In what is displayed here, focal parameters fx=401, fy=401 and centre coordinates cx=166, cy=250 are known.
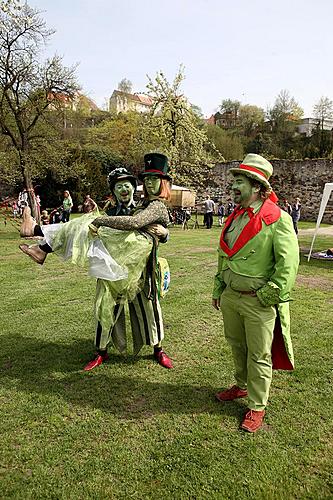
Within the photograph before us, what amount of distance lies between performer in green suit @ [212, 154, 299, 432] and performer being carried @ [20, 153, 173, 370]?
81cm

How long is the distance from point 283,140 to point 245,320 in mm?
41066

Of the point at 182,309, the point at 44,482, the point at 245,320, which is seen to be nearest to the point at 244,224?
the point at 245,320

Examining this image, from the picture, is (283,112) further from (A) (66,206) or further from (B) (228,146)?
(A) (66,206)

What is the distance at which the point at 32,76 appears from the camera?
1461 cm

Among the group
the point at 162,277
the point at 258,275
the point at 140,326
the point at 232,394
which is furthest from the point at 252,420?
the point at 162,277

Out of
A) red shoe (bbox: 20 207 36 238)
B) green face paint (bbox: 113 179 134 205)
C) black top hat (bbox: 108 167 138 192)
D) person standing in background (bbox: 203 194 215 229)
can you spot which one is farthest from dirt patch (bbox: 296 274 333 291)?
person standing in background (bbox: 203 194 215 229)

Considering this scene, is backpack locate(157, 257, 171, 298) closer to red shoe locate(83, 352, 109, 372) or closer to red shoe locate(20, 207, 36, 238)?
red shoe locate(83, 352, 109, 372)

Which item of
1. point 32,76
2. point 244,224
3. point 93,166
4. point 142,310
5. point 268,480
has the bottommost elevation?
point 268,480

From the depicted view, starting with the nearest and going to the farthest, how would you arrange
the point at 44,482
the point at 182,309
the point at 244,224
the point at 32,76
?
the point at 44,482, the point at 244,224, the point at 182,309, the point at 32,76

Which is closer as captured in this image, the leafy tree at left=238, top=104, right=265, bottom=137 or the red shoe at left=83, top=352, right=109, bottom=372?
the red shoe at left=83, top=352, right=109, bottom=372

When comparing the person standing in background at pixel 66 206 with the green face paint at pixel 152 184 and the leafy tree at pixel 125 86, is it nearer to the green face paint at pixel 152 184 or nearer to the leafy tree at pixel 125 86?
the green face paint at pixel 152 184

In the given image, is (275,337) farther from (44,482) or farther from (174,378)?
(44,482)

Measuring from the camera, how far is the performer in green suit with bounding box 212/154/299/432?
9.29 feet

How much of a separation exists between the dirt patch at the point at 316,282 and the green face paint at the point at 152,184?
15.8 feet
